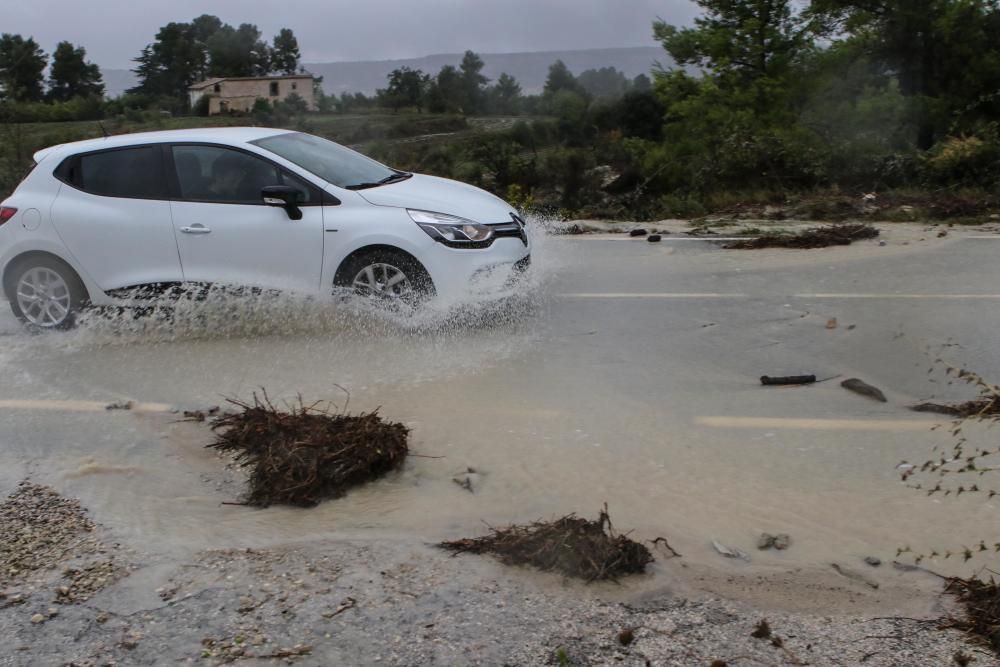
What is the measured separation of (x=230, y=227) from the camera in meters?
8.13

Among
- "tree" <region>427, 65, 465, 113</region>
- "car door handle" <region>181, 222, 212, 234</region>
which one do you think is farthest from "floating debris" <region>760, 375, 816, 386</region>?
"tree" <region>427, 65, 465, 113</region>

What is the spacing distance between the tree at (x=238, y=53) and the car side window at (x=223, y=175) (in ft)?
62.7

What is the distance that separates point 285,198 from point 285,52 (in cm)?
2157

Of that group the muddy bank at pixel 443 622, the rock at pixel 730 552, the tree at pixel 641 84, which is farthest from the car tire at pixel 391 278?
the tree at pixel 641 84

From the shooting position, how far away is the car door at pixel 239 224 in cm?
804

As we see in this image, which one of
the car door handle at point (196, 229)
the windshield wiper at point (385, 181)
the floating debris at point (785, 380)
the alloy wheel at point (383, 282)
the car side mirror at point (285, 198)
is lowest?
the floating debris at point (785, 380)

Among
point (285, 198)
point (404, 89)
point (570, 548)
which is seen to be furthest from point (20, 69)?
point (570, 548)

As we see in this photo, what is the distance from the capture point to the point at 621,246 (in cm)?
1212

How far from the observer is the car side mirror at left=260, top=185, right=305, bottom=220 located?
7.95 meters

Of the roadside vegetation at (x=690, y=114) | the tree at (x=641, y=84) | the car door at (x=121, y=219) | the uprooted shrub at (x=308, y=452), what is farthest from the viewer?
the tree at (x=641, y=84)

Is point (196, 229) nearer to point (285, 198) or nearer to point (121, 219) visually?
point (121, 219)

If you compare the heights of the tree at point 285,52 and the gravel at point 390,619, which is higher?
the tree at point 285,52

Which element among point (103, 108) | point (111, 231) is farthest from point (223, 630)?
point (103, 108)

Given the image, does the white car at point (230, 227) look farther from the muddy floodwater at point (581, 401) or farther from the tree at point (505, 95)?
the tree at point (505, 95)
